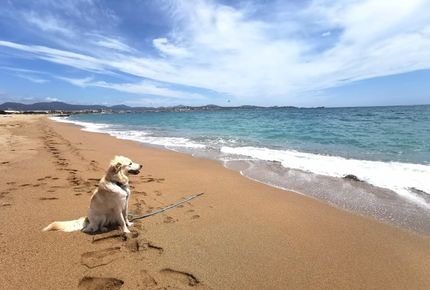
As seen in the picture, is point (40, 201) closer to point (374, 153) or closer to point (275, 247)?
point (275, 247)

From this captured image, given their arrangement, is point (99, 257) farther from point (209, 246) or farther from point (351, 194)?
point (351, 194)

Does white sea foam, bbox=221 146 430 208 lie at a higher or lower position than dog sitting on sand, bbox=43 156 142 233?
lower

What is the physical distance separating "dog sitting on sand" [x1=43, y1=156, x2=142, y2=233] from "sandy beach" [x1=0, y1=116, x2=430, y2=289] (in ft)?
0.59

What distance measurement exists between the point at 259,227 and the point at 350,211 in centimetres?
205

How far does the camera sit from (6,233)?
4.41 m

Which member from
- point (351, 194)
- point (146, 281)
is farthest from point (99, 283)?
point (351, 194)

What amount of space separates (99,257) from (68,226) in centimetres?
107

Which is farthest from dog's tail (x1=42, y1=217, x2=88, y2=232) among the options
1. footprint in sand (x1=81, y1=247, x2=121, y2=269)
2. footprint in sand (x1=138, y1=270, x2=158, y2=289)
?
footprint in sand (x1=138, y1=270, x2=158, y2=289)

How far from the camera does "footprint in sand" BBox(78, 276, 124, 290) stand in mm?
3246

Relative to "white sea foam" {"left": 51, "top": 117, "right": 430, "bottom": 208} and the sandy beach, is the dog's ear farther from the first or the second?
"white sea foam" {"left": 51, "top": 117, "right": 430, "bottom": 208}

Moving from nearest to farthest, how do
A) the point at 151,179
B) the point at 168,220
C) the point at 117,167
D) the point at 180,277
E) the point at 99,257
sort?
1. the point at 180,277
2. the point at 99,257
3. the point at 117,167
4. the point at 168,220
5. the point at 151,179

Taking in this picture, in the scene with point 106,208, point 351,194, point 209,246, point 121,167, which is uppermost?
point 121,167

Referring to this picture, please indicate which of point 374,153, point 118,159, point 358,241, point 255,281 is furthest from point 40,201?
point 374,153

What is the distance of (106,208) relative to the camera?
4.68m
